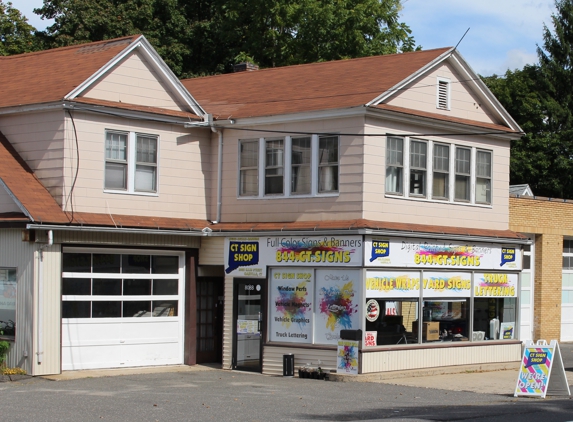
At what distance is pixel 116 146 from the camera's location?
21516mm

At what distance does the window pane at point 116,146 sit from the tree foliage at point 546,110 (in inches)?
1034

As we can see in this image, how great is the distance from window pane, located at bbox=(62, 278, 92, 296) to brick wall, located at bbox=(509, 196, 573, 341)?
13.9 m

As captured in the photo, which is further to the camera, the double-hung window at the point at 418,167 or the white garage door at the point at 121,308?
the double-hung window at the point at 418,167

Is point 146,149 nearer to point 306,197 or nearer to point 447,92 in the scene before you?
point 306,197

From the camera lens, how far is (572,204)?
30078 mm

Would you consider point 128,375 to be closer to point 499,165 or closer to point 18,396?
point 18,396

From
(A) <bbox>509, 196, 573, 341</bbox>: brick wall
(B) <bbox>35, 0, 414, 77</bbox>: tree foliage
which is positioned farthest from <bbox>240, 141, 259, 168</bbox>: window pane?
(B) <bbox>35, 0, 414, 77</bbox>: tree foliage

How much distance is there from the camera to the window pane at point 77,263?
20406 mm

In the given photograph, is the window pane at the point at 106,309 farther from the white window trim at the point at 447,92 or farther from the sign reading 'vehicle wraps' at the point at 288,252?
the white window trim at the point at 447,92

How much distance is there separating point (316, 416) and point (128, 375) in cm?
698

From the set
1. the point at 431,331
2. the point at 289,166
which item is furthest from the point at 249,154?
the point at 431,331

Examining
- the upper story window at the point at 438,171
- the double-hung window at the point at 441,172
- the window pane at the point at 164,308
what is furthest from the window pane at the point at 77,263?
the double-hung window at the point at 441,172

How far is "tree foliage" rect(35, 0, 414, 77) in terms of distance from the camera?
38906 mm

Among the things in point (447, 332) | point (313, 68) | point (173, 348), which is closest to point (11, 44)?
point (313, 68)
